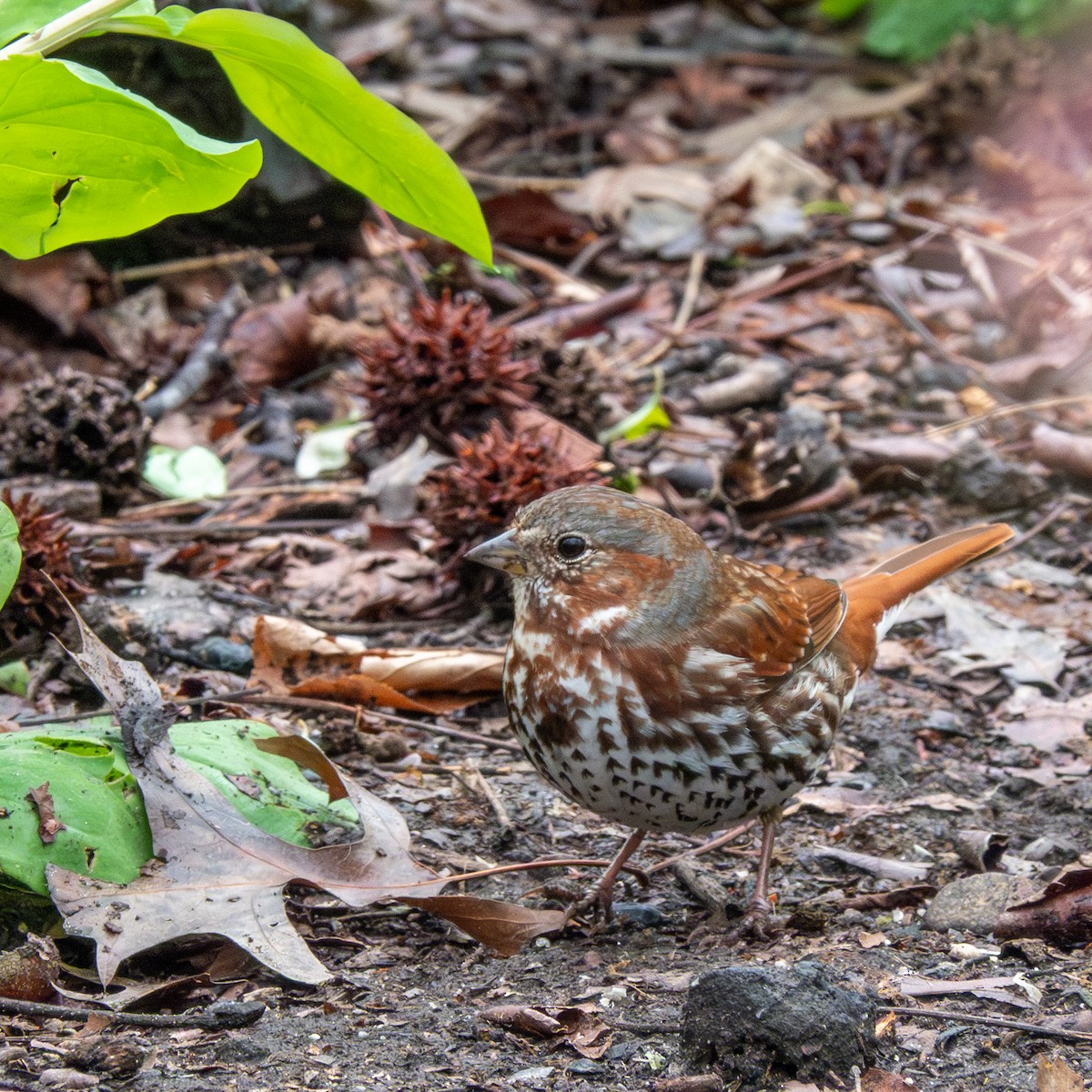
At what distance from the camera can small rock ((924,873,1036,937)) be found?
313 cm

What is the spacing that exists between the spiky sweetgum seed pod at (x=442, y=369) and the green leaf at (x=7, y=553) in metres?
2.36

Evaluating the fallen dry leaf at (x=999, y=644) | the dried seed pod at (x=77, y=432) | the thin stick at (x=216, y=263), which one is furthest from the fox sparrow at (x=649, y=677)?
the thin stick at (x=216, y=263)

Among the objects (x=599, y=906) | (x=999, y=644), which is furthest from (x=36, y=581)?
(x=999, y=644)

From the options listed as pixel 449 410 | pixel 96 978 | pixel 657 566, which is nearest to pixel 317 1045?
pixel 96 978

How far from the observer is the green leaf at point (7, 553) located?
2.60 meters

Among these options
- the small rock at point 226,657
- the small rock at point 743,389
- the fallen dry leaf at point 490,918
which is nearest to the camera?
the fallen dry leaf at point 490,918

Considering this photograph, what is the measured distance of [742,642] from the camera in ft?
11.0

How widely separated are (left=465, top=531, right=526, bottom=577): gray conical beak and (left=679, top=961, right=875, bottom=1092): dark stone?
120 cm

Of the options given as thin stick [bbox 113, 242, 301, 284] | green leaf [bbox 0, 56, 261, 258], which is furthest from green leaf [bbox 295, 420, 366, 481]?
green leaf [bbox 0, 56, 261, 258]

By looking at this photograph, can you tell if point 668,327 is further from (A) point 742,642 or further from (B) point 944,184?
(A) point 742,642

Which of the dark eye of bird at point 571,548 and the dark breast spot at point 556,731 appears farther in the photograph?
the dark eye of bird at point 571,548

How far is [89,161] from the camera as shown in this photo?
2680 mm

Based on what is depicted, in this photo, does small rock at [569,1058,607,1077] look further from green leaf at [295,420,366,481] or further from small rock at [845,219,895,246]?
small rock at [845,219,895,246]

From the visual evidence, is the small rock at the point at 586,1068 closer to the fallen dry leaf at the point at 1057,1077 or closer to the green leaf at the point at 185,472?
the fallen dry leaf at the point at 1057,1077
